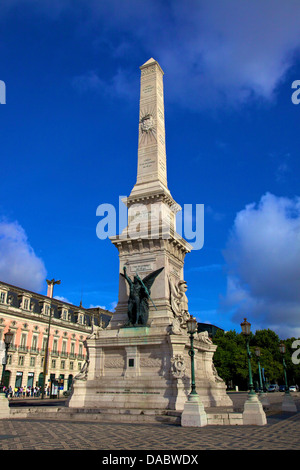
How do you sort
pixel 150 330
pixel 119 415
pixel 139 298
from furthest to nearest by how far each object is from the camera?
1. pixel 139 298
2. pixel 150 330
3. pixel 119 415

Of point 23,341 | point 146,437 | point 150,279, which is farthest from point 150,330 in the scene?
point 23,341

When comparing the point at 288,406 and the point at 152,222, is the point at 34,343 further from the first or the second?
the point at 288,406

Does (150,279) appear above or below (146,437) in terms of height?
above

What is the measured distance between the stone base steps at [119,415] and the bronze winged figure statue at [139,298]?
4.62 m

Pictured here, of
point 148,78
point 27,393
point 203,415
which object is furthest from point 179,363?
point 27,393

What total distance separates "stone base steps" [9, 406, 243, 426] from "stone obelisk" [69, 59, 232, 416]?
0.83ft

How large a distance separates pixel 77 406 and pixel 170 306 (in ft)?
22.5

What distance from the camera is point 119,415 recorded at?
16625 millimetres

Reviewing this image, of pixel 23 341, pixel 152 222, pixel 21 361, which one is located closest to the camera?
pixel 152 222

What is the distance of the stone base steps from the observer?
1510 cm

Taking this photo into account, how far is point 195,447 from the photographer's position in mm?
9789

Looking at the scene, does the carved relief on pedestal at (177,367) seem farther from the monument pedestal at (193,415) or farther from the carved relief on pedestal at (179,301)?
the monument pedestal at (193,415)

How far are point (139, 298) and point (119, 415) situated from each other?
617cm
